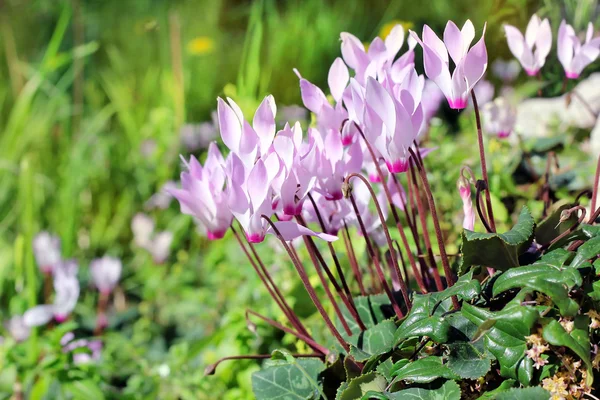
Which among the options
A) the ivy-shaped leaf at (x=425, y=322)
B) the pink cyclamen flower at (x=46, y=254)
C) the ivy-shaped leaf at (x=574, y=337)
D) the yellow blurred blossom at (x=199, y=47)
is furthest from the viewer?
the yellow blurred blossom at (x=199, y=47)

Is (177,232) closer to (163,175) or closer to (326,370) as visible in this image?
(163,175)

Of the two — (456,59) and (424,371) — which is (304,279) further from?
(456,59)

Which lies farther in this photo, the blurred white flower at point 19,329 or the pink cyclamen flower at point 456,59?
the blurred white flower at point 19,329

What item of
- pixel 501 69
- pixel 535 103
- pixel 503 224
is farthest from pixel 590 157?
pixel 501 69

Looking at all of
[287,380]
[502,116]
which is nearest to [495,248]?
[287,380]

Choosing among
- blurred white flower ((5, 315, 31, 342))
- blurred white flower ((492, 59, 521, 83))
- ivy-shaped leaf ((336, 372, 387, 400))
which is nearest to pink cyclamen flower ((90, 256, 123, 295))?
blurred white flower ((5, 315, 31, 342))

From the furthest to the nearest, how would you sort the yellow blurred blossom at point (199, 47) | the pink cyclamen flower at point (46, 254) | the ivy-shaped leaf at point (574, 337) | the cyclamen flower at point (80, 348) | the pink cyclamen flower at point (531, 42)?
the yellow blurred blossom at point (199, 47) < the pink cyclamen flower at point (46, 254) < the cyclamen flower at point (80, 348) < the pink cyclamen flower at point (531, 42) < the ivy-shaped leaf at point (574, 337)

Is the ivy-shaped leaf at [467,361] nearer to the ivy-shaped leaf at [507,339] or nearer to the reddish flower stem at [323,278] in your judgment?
the ivy-shaped leaf at [507,339]

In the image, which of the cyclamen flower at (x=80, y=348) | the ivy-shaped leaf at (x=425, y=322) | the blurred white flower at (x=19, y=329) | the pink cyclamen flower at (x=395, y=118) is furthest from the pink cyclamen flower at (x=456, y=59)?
the blurred white flower at (x=19, y=329)
